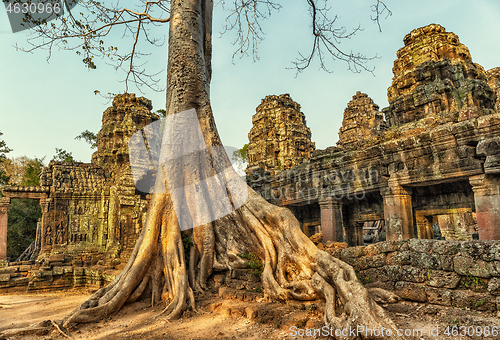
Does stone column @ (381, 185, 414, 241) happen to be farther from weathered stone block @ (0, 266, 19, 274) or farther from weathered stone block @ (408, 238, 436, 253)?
weathered stone block @ (0, 266, 19, 274)

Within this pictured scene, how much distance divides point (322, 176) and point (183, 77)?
209 inches

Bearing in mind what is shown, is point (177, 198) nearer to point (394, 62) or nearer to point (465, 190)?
point (465, 190)

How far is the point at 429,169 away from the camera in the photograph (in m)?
6.59

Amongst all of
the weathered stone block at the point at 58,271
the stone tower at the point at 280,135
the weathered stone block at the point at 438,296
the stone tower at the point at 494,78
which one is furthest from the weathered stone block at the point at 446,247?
the stone tower at the point at 494,78

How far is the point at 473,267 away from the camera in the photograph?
2.56m

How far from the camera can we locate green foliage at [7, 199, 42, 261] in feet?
56.8

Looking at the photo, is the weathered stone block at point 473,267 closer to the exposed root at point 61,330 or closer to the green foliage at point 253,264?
the green foliage at point 253,264

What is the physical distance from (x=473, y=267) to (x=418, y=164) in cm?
475

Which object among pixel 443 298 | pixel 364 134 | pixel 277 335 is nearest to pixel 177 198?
pixel 277 335

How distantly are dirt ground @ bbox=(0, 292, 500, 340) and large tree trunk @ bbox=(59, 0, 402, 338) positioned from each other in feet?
0.48

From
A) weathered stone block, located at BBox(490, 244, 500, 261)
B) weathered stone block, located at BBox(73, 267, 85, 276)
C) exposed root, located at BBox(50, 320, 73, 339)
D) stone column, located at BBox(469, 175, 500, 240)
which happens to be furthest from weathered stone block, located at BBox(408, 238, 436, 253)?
weathered stone block, located at BBox(73, 267, 85, 276)

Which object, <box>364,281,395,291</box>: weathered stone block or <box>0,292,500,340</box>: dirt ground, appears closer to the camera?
<box>0,292,500,340</box>: dirt ground

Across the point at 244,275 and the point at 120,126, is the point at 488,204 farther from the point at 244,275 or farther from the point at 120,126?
the point at 120,126

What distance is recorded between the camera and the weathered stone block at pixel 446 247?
2.70 meters
